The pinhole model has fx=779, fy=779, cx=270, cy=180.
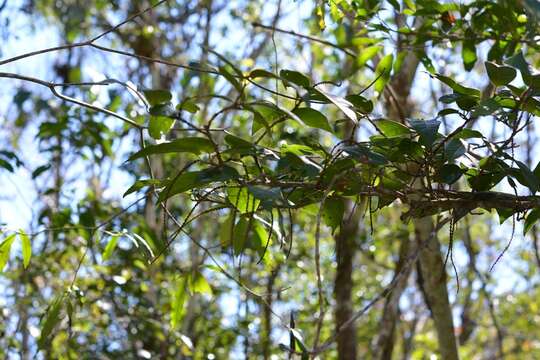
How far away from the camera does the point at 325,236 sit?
4.78 meters

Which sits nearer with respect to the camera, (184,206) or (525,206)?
(525,206)

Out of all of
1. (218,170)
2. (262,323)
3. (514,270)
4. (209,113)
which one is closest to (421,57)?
(218,170)

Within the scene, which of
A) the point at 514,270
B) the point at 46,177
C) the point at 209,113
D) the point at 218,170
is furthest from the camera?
the point at 514,270

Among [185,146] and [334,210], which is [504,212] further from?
[185,146]

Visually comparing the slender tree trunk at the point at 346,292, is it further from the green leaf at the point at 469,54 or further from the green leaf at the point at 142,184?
the green leaf at the point at 142,184

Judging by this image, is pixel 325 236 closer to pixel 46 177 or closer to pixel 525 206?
pixel 46 177

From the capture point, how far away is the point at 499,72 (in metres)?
1.19

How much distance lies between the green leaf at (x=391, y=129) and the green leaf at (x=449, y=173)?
85 mm

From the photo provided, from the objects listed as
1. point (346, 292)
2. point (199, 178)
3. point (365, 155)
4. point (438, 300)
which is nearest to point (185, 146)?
point (199, 178)

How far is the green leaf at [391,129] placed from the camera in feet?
4.17

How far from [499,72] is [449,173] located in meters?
0.17

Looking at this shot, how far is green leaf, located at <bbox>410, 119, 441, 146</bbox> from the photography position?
45.9 inches

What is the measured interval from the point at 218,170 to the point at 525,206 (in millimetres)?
504

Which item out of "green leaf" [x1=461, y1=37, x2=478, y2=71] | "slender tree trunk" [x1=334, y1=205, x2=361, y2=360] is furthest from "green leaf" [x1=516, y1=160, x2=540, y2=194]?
"slender tree trunk" [x1=334, y1=205, x2=361, y2=360]
